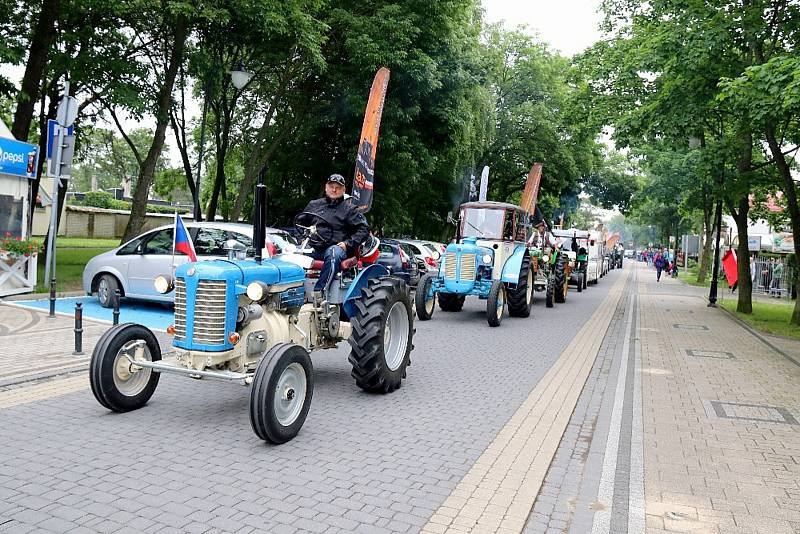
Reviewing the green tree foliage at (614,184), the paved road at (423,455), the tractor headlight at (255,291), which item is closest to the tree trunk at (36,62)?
the paved road at (423,455)

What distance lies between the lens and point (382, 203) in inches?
948

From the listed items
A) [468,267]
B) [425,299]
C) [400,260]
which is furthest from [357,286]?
[400,260]

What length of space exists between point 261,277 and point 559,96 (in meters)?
32.7

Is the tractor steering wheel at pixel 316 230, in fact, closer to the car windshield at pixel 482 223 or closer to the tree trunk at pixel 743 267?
the car windshield at pixel 482 223

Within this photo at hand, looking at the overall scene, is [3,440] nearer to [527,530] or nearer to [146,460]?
[146,460]

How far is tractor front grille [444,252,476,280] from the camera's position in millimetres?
14133

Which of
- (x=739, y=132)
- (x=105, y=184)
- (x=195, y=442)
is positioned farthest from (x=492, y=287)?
(x=105, y=184)

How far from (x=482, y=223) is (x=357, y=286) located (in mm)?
8590

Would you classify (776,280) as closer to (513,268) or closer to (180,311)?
(513,268)

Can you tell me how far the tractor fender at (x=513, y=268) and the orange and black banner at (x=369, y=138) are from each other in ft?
16.0

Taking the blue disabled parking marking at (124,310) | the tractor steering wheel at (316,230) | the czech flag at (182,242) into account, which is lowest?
the blue disabled parking marking at (124,310)

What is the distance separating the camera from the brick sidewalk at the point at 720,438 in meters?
4.37

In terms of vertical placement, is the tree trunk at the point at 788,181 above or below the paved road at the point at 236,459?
above

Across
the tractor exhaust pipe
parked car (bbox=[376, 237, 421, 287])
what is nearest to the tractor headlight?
the tractor exhaust pipe
